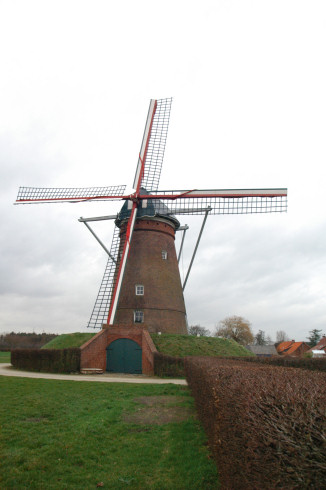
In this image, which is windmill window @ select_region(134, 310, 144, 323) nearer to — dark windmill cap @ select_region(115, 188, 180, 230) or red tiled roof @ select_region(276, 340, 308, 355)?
dark windmill cap @ select_region(115, 188, 180, 230)

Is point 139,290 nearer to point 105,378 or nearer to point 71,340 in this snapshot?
point 71,340

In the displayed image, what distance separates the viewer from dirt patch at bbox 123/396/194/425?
28.6ft

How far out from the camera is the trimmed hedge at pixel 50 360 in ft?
64.6

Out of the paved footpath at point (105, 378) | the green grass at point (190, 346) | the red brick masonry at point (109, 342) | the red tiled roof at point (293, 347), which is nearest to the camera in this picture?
the paved footpath at point (105, 378)

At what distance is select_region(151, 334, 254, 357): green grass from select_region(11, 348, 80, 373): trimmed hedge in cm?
454

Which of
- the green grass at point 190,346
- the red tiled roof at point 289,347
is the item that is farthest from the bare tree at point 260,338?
the green grass at point 190,346

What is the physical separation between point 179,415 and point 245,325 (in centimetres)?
6710

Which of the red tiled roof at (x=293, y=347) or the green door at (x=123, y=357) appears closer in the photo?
the green door at (x=123, y=357)

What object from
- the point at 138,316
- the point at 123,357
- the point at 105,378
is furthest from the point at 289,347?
the point at 105,378

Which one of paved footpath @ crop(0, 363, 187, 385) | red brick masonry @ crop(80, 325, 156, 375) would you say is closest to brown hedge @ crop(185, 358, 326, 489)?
paved footpath @ crop(0, 363, 187, 385)

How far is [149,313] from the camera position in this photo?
72.1 feet

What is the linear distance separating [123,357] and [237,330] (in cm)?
5466

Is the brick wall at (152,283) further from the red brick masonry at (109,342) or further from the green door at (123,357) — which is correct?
the green door at (123,357)

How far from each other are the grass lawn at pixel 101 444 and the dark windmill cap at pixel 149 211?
42.9 ft
